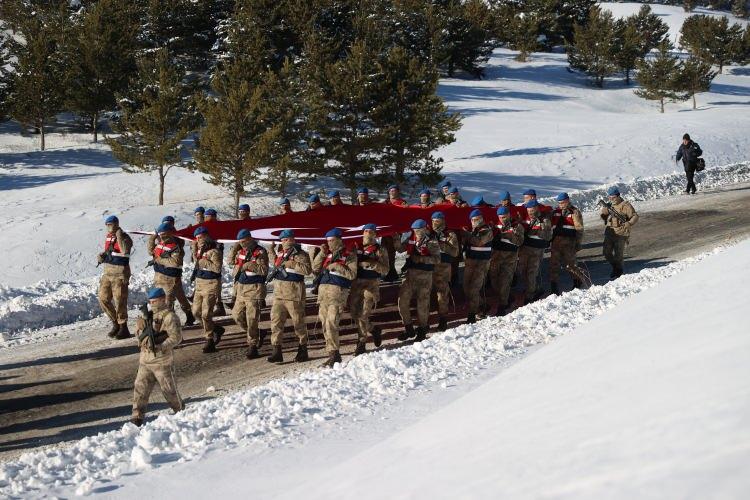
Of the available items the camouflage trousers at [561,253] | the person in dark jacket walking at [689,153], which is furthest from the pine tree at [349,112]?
the camouflage trousers at [561,253]

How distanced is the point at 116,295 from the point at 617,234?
9592 mm

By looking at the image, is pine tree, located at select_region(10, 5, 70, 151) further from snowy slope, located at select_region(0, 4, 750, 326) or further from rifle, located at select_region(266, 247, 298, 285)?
rifle, located at select_region(266, 247, 298, 285)

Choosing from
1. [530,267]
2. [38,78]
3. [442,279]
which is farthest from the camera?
[38,78]

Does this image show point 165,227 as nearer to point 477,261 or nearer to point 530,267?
point 477,261

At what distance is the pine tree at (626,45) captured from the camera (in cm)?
5594

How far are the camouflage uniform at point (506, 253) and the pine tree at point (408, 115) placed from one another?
34.8 feet

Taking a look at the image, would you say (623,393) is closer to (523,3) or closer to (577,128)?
(577,128)

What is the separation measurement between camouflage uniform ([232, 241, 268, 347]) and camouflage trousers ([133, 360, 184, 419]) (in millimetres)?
3115

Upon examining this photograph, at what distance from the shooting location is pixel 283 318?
12.0 meters

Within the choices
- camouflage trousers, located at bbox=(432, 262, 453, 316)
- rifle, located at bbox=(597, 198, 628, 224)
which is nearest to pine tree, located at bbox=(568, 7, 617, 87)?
rifle, located at bbox=(597, 198, 628, 224)

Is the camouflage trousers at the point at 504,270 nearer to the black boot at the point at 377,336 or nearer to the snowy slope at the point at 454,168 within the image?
the black boot at the point at 377,336

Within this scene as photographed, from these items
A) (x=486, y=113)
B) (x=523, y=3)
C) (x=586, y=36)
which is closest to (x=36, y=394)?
(x=486, y=113)

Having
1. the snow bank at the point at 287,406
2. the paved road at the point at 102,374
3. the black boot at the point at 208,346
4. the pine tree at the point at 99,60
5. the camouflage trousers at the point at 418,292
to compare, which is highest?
the pine tree at the point at 99,60

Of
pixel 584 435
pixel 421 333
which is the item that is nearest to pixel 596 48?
pixel 421 333
